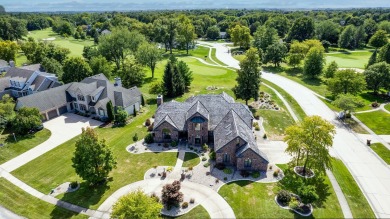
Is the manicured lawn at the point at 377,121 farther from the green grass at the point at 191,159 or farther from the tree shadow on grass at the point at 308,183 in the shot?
the green grass at the point at 191,159

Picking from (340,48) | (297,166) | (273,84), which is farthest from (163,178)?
(340,48)

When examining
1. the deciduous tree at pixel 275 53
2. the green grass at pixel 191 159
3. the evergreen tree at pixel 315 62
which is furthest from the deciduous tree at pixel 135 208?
the deciduous tree at pixel 275 53

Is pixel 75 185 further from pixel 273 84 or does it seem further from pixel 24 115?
pixel 273 84

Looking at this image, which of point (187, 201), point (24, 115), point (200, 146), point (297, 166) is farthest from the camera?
point (24, 115)

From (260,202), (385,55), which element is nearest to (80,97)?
(260,202)

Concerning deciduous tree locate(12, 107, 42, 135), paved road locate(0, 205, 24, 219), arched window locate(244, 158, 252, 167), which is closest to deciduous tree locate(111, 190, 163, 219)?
paved road locate(0, 205, 24, 219)

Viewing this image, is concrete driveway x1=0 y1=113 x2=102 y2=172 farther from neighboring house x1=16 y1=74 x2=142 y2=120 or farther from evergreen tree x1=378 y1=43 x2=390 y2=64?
evergreen tree x1=378 y1=43 x2=390 y2=64
